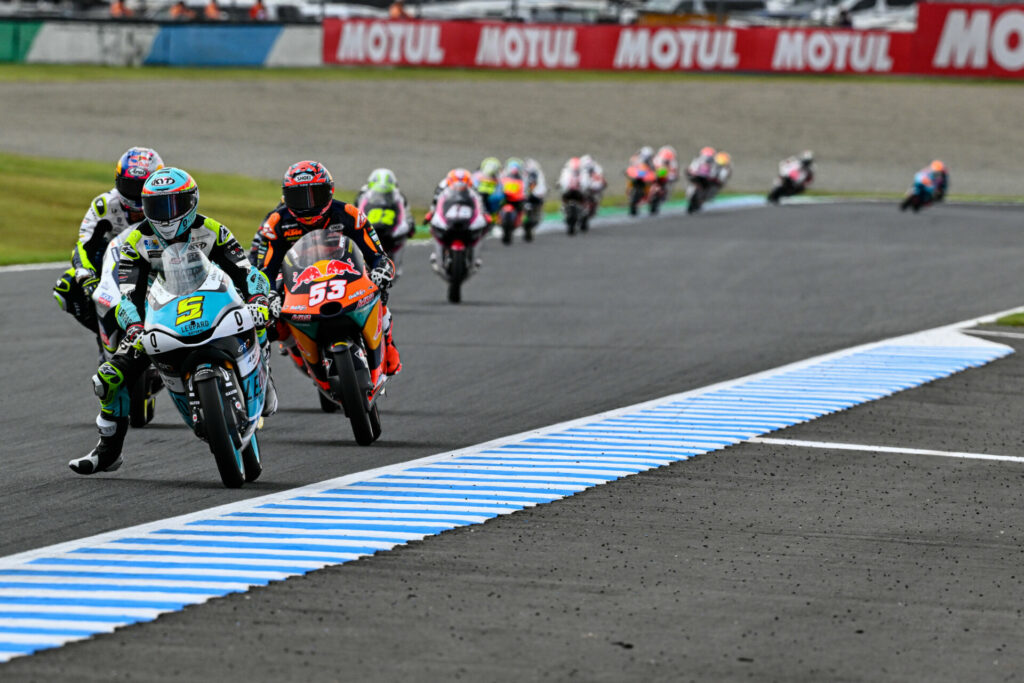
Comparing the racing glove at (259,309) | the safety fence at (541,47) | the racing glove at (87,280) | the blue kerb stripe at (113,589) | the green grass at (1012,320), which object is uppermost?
the racing glove at (259,309)

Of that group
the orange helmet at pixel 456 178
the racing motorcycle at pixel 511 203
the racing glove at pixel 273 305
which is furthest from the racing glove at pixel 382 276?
the racing motorcycle at pixel 511 203

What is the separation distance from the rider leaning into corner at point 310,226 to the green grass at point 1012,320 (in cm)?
989

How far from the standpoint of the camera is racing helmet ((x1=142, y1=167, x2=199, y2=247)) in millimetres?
9383

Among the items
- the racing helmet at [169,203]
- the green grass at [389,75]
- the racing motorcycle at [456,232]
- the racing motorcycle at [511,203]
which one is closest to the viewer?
the racing helmet at [169,203]

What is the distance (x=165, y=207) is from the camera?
9.39 meters

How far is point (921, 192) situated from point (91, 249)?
1154 inches

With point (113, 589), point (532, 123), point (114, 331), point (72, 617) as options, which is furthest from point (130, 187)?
point (532, 123)

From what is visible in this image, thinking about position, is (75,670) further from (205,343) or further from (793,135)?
(793,135)

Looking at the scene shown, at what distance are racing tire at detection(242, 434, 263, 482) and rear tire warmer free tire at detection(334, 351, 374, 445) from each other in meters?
1.26

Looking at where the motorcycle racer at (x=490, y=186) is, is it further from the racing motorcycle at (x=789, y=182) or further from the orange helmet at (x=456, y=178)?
the racing motorcycle at (x=789, y=182)

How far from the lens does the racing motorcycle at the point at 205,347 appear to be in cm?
912

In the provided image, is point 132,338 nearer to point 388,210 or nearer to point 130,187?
point 130,187

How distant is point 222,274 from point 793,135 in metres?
45.2

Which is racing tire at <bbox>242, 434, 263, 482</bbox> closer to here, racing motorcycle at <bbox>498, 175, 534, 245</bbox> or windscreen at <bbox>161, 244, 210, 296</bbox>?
windscreen at <bbox>161, 244, 210, 296</bbox>
